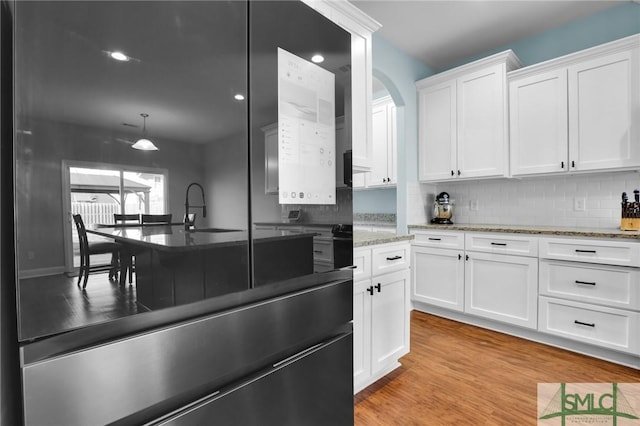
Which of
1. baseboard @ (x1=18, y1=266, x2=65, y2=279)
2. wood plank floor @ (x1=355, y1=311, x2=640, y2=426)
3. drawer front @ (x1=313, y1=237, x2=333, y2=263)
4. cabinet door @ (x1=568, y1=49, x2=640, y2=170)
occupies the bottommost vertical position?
wood plank floor @ (x1=355, y1=311, x2=640, y2=426)

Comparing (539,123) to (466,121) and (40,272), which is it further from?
(40,272)

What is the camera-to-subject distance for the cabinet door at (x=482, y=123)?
9.66ft

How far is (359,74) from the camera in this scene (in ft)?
5.74

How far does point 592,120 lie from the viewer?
99.3 inches

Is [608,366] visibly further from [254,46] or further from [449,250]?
[254,46]

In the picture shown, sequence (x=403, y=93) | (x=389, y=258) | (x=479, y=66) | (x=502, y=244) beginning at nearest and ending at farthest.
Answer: (x=389, y=258) → (x=502, y=244) → (x=479, y=66) → (x=403, y=93)

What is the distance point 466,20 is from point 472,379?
295 cm

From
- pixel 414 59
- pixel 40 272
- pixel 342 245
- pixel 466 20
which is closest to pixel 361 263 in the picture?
pixel 342 245

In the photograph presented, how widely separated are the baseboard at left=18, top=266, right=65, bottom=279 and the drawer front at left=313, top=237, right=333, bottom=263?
616 millimetres

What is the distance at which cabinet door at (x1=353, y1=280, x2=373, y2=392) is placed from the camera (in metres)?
1.72

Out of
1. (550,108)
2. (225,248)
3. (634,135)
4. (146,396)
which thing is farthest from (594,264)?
(146,396)

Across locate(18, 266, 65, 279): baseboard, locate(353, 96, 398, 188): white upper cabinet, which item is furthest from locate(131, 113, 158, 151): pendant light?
locate(353, 96, 398, 188): white upper cabinet

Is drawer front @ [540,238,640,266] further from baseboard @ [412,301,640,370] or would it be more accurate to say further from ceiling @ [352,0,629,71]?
ceiling @ [352,0,629,71]

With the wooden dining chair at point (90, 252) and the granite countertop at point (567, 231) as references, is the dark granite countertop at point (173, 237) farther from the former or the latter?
the granite countertop at point (567, 231)
